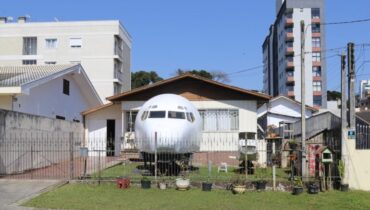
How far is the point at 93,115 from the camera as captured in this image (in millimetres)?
32094

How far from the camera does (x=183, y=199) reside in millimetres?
15516

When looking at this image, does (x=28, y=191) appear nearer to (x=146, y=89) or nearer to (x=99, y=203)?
(x=99, y=203)

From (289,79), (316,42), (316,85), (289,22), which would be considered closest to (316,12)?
(289,22)

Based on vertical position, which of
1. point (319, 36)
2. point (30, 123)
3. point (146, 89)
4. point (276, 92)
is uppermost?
point (319, 36)

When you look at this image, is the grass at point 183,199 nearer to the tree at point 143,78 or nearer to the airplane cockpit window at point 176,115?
the airplane cockpit window at point 176,115

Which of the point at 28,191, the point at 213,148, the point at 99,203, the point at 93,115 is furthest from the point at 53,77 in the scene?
the point at 99,203

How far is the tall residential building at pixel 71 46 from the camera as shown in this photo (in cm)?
5959

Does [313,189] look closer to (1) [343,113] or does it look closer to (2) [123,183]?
(1) [343,113]

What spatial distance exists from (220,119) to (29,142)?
10946mm

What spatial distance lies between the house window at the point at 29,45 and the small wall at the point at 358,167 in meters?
49.5

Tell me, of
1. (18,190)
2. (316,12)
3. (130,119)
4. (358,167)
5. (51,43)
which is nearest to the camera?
(18,190)

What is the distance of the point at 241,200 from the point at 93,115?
18436 mm

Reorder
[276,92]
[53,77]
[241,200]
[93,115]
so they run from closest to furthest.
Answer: [241,200] → [53,77] → [93,115] → [276,92]

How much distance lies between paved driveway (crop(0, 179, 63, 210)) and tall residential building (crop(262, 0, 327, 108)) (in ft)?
242
